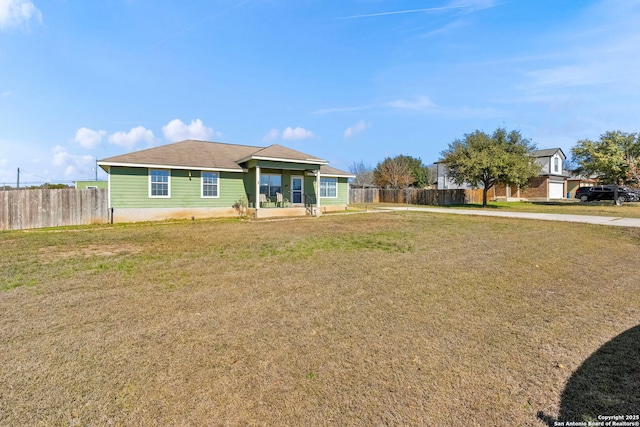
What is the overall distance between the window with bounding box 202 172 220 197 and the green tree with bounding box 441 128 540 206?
2049 cm

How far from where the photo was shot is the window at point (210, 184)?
55.5 feet

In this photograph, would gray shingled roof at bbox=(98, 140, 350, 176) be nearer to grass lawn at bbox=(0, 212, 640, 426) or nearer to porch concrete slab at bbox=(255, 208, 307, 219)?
porch concrete slab at bbox=(255, 208, 307, 219)

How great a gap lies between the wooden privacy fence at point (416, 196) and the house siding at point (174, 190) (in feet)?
65.2

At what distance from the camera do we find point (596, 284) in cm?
Answer: 527

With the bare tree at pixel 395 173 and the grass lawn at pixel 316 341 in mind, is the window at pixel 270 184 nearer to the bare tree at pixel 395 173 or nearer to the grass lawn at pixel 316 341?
the grass lawn at pixel 316 341

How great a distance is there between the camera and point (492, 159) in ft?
83.5

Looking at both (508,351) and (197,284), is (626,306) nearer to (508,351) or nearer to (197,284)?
(508,351)

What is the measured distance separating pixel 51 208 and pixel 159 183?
14.7 feet

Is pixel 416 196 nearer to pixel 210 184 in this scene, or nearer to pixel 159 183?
pixel 210 184

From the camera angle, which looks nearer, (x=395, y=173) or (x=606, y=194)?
(x=606, y=194)

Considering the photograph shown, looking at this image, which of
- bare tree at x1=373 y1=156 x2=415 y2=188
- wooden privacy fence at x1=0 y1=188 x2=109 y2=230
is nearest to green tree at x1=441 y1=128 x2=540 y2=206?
bare tree at x1=373 y1=156 x2=415 y2=188

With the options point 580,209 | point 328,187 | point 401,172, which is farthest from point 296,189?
point 401,172

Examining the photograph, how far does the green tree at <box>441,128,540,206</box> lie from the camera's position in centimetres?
2538

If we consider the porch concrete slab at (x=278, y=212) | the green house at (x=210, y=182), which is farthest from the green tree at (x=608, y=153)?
the porch concrete slab at (x=278, y=212)
